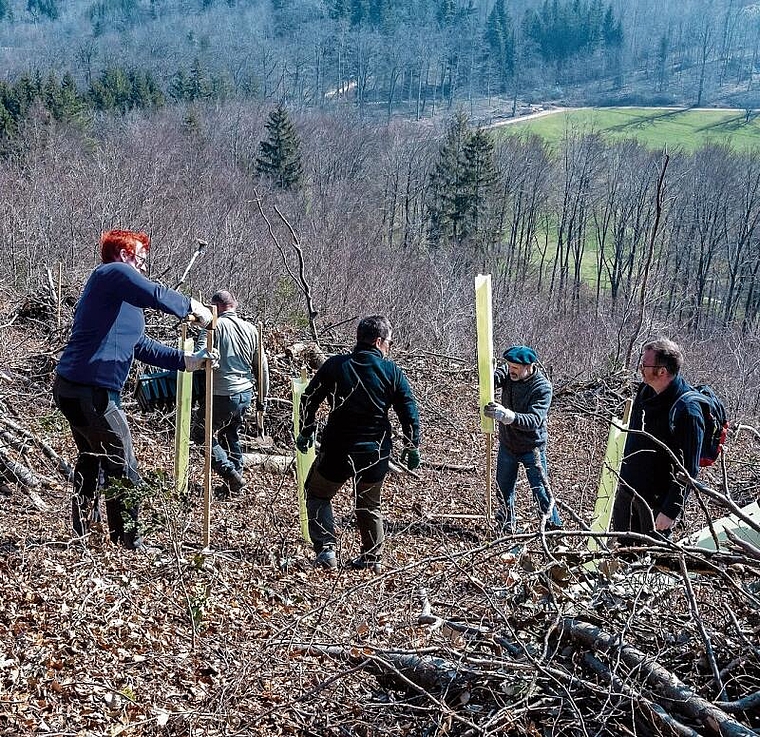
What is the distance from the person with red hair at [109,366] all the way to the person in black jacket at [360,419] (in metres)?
0.94

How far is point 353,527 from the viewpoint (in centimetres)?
666

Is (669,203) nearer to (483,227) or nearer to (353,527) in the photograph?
(483,227)

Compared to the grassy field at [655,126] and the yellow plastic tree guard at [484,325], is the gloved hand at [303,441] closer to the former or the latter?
the yellow plastic tree guard at [484,325]

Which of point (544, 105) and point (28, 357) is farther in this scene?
point (544, 105)

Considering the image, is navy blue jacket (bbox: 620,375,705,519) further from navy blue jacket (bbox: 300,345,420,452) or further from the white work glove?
the white work glove

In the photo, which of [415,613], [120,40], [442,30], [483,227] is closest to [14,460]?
[415,613]

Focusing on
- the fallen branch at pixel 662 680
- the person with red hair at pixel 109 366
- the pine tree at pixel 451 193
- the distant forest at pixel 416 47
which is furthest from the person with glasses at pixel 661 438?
the distant forest at pixel 416 47

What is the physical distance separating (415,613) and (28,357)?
6055mm

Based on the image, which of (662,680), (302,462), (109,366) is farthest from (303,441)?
(662,680)

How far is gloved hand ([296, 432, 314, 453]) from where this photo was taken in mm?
5477

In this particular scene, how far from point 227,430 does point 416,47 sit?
11017cm

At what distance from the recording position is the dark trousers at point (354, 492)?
17.2 ft

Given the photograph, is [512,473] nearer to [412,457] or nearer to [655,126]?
[412,457]

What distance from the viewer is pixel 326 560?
17.8 ft
